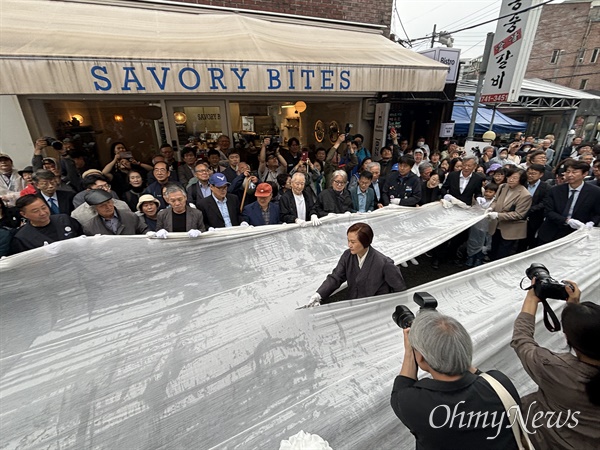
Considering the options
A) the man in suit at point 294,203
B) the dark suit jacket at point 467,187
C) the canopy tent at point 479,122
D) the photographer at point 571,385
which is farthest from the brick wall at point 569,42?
the photographer at point 571,385

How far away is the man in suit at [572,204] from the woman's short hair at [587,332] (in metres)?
2.62

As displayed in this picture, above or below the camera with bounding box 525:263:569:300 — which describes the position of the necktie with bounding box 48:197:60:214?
below

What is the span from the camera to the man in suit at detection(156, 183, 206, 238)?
285cm

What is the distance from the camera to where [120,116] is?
622cm

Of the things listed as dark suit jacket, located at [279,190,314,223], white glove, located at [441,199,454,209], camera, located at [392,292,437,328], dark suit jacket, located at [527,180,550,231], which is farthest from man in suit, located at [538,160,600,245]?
dark suit jacket, located at [279,190,314,223]

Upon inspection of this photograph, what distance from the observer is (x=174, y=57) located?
3.14 metres

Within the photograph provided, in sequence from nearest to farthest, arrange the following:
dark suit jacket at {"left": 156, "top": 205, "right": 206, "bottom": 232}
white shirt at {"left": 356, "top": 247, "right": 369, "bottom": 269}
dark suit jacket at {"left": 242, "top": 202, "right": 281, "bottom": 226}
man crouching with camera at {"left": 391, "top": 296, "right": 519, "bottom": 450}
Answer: man crouching with camera at {"left": 391, "top": 296, "right": 519, "bottom": 450}, white shirt at {"left": 356, "top": 247, "right": 369, "bottom": 269}, dark suit jacket at {"left": 156, "top": 205, "right": 206, "bottom": 232}, dark suit jacket at {"left": 242, "top": 202, "right": 281, "bottom": 226}

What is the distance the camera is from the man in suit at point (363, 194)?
3.82m

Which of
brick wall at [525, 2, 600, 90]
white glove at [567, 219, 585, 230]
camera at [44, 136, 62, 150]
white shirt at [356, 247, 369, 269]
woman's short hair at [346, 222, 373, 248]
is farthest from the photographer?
brick wall at [525, 2, 600, 90]

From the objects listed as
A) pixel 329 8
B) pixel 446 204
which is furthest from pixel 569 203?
pixel 329 8

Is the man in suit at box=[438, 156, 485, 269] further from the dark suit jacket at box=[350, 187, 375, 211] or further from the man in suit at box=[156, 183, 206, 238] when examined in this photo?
the man in suit at box=[156, 183, 206, 238]

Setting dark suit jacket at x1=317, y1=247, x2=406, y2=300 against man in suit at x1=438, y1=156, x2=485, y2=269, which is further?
man in suit at x1=438, y1=156, x2=485, y2=269

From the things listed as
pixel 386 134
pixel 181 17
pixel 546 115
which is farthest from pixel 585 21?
pixel 181 17

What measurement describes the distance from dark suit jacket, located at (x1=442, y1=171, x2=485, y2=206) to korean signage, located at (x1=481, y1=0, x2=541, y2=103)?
3.47m
